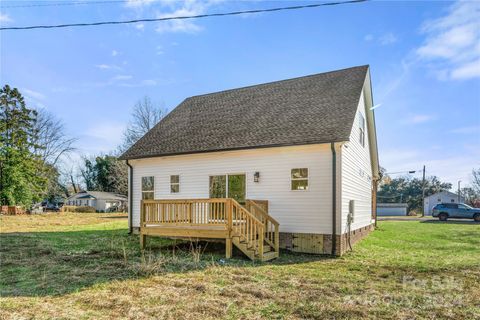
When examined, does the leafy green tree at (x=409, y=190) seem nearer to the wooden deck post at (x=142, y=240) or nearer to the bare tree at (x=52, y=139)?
the bare tree at (x=52, y=139)

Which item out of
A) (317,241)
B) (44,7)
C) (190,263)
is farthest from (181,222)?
(44,7)

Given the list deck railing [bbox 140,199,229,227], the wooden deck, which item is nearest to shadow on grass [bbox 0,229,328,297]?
the wooden deck

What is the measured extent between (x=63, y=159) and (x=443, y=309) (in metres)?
45.7

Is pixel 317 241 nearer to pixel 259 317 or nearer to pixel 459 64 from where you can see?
pixel 259 317

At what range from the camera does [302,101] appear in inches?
483

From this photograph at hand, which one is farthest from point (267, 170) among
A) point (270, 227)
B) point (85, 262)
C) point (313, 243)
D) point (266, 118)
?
point (85, 262)

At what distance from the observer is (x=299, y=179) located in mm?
9766

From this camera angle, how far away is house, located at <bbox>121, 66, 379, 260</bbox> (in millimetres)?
9172

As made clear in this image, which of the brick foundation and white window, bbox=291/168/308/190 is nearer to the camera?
the brick foundation

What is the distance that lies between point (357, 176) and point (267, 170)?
4.04 m

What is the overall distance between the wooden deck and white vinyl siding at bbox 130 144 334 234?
1.89 ft

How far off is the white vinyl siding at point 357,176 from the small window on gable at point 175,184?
19.9 ft

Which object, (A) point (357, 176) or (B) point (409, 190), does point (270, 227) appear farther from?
(B) point (409, 190)

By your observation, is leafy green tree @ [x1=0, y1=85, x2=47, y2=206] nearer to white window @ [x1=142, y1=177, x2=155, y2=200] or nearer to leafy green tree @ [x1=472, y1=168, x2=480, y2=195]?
white window @ [x1=142, y1=177, x2=155, y2=200]
